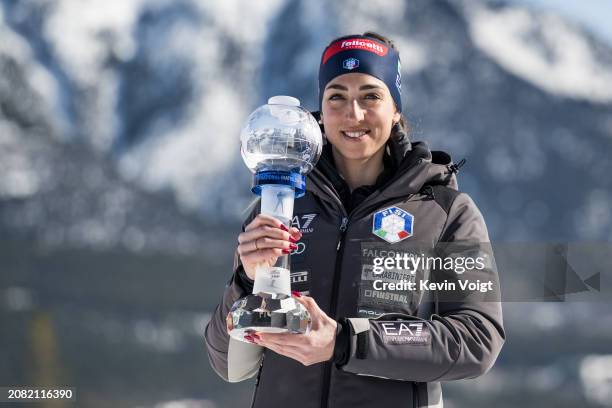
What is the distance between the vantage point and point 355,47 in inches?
70.9

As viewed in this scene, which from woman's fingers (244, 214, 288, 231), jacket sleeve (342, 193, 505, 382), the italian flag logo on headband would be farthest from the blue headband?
woman's fingers (244, 214, 288, 231)

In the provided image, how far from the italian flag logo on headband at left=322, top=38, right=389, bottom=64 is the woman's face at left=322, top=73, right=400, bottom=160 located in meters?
0.09

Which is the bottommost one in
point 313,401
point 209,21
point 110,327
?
point 313,401

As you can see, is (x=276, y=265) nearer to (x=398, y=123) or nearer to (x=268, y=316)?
(x=268, y=316)

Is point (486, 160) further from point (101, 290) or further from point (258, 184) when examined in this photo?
point (258, 184)

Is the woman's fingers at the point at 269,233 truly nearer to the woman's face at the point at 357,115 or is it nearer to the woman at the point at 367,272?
the woman at the point at 367,272

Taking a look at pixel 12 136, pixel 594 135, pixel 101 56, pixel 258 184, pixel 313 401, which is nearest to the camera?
pixel 258 184

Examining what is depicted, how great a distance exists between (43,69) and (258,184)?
6861mm

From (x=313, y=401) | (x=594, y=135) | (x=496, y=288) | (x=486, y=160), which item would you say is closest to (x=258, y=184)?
(x=313, y=401)

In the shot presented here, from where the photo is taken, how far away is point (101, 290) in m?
7.48

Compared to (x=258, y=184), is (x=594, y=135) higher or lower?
higher

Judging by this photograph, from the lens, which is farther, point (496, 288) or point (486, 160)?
point (486, 160)

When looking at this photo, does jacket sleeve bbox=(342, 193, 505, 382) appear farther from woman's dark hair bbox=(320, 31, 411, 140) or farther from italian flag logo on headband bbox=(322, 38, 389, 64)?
italian flag logo on headband bbox=(322, 38, 389, 64)

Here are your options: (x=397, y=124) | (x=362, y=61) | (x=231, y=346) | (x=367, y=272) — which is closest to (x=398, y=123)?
(x=397, y=124)
